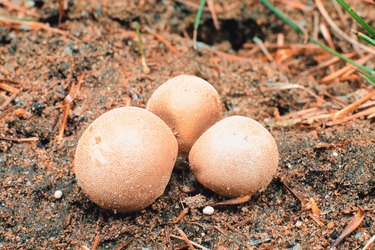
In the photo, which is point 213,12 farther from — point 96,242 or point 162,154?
point 96,242

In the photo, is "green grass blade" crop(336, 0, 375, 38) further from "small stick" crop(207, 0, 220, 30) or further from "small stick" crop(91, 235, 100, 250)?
"small stick" crop(91, 235, 100, 250)

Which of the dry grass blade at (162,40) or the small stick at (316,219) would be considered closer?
the small stick at (316,219)

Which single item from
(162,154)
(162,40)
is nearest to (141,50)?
(162,40)

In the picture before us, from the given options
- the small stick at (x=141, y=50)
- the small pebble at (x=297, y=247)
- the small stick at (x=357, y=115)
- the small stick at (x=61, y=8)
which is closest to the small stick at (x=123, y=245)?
the small pebble at (x=297, y=247)

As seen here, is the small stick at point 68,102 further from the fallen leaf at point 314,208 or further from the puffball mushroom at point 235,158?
the fallen leaf at point 314,208

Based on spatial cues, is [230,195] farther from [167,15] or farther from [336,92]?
[167,15]

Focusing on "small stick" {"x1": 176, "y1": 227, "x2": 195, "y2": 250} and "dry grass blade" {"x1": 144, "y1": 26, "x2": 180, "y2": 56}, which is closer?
"small stick" {"x1": 176, "y1": 227, "x2": 195, "y2": 250}

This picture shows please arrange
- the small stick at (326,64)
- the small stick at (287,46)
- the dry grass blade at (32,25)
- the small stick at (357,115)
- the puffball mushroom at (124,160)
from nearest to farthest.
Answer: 1. the puffball mushroom at (124,160)
2. the small stick at (357,115)
3. the dry grass blade at (32,25)
4. the small stick at (326,64)
5. the small stick at (287,46)

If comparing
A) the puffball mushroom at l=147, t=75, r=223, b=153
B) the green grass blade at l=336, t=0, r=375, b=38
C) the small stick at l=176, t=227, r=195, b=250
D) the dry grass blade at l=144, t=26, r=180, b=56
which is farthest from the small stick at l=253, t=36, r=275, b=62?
the small stick at l=176, t=227, r=195, b=250
